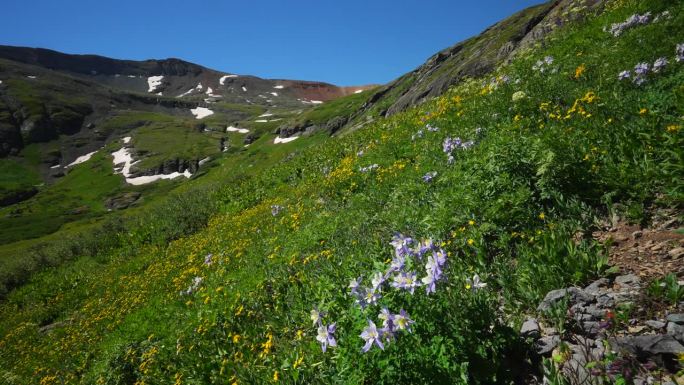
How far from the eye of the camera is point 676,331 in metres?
2.98

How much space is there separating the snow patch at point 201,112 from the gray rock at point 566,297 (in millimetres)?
188646

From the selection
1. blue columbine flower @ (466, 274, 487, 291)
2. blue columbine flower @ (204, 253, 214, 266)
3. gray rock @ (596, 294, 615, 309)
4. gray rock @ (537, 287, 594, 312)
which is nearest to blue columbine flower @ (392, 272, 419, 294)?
blue columbine flower @ (466, 274, 487, 291)

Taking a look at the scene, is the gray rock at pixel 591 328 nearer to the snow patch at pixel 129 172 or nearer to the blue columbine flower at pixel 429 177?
the blue columbine flower at pixel 429 177

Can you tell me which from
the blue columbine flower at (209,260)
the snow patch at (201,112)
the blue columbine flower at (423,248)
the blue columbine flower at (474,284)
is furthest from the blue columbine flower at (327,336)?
the snow patch at (201,112)

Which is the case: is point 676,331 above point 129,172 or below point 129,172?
above

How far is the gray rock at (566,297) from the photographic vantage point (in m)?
3.72

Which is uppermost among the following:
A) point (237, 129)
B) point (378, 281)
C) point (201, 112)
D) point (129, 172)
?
point (201, 112)

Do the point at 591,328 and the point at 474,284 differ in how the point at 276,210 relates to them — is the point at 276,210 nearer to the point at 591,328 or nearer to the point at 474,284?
the point at 474,284

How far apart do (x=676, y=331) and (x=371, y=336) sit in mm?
2376

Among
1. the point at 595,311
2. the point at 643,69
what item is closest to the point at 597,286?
the point at 595,311

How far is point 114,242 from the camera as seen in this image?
68.9 ft

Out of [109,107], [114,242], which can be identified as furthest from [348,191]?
[109,107]

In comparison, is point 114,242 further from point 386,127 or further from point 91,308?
point 386,127

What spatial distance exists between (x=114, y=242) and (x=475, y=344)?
22347 millimetres
